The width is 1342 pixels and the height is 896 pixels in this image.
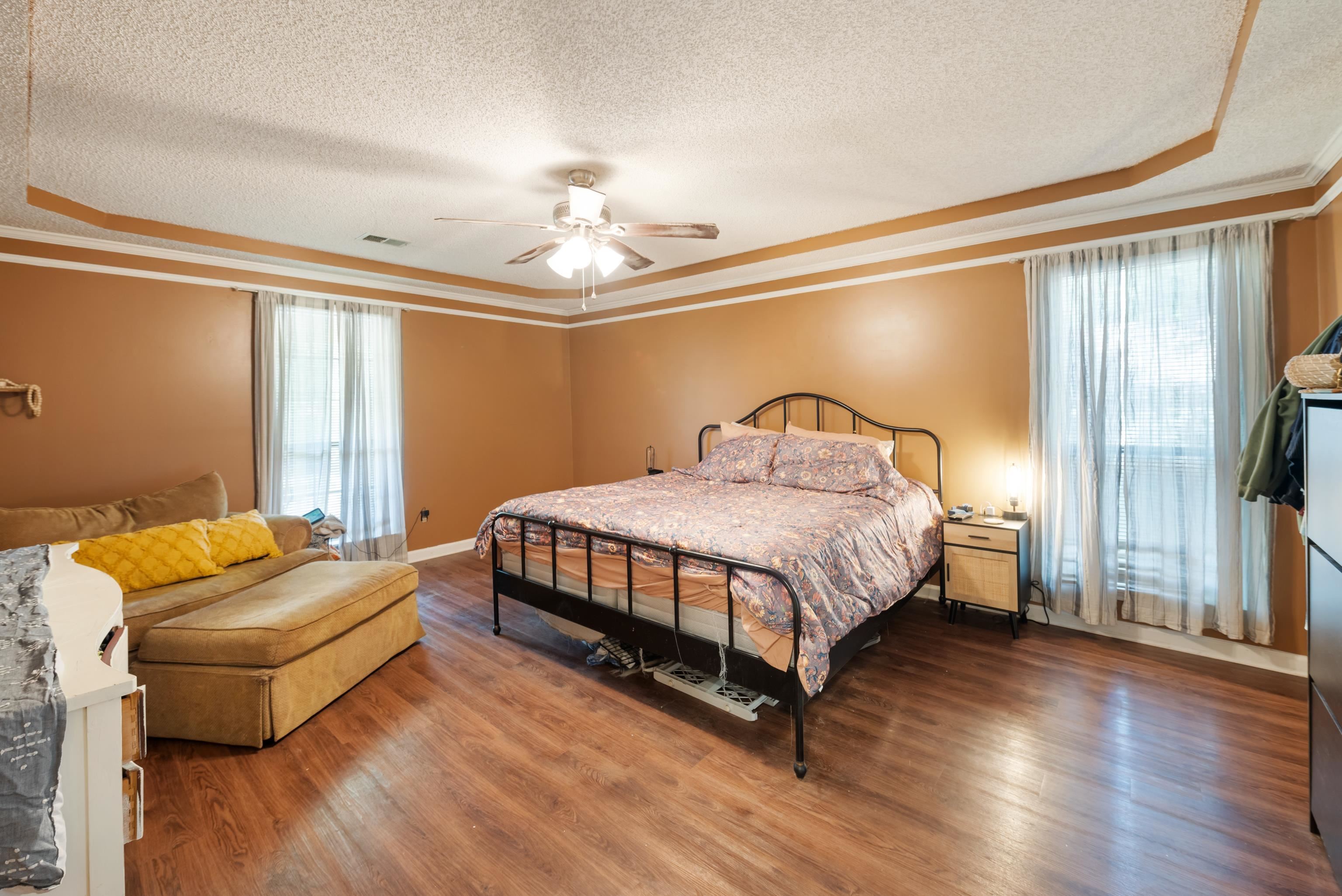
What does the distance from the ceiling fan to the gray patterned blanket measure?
222 centimetres

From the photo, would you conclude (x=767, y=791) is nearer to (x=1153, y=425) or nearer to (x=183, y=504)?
(x=1153, y=425)

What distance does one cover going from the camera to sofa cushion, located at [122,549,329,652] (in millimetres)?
2482

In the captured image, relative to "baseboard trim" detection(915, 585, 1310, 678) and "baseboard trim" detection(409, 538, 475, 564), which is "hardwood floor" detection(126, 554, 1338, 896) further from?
"baseboard trim" detection(409, 538, 475, 564)

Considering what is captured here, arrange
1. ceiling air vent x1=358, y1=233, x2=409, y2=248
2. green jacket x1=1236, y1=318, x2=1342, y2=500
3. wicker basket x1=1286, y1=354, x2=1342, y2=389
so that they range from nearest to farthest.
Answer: wicker basket x1=1286, y1=354, x2=1342, y2=389 < green jacket x1=1236, y1=318, x2=1342, y2=500 < ceiling air vent x1=358, y1=233, x2=409, y2=248

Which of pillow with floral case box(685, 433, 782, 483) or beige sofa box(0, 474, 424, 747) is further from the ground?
pillow with floral case box(685, 433, 782, 483)

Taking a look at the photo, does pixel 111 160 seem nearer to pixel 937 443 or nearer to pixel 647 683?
pixel 647 683

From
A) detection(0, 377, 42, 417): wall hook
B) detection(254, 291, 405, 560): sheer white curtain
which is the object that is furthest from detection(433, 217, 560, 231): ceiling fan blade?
detection(0, 377, 42, 417): wall hook

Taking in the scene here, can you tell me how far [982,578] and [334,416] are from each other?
4827 millimetres

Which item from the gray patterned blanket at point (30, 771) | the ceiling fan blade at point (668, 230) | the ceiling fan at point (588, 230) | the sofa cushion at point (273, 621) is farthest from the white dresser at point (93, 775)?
the ceiling fan blade at point (668, 230)

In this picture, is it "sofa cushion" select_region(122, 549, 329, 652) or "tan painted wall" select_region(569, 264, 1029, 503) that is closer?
"sofa cushion" select_region(122, 549, 329, 652)

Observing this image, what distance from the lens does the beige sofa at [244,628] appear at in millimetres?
2346

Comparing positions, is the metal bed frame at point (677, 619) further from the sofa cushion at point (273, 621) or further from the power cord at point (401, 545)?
the power cord at point (401, 545)

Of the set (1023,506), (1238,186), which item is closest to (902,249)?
(1238,186)

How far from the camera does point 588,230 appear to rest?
2.93 metres
